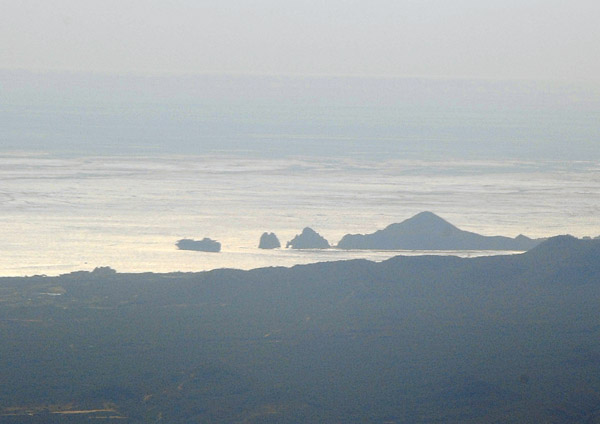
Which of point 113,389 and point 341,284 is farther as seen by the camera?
point 341,284

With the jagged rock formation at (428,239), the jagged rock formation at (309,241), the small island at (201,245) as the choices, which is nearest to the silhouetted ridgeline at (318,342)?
Result: the small island at (201,245)

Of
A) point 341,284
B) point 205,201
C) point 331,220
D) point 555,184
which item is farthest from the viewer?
point 555,184

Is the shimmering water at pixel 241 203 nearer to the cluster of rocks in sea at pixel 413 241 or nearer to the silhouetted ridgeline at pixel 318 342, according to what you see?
the cluster of rocks in sea at pixel 413 241

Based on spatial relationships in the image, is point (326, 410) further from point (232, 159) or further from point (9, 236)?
point (232, 159)

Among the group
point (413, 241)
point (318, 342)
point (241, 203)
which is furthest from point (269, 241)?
point (318, 342)

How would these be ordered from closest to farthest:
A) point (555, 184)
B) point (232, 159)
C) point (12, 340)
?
point (12, 340) < point (555, 184) < point (232, 159)

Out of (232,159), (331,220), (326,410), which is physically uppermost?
(232,159)

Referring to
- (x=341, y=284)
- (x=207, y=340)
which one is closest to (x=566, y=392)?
(x=207, y=340)

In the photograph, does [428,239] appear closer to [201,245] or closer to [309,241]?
[309,241]
